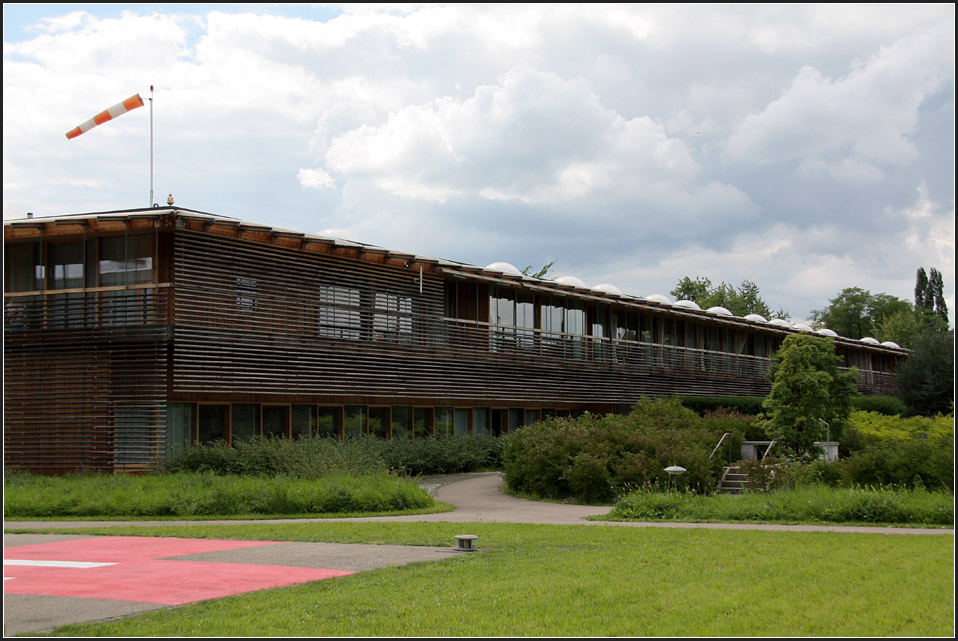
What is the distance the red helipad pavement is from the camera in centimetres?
952

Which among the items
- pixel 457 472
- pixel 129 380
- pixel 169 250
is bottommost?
pixel 457 472

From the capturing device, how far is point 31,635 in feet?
24.6

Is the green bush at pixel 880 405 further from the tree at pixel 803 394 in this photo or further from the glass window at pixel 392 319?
the glass window at pixel 392 319

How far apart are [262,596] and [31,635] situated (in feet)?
7.14

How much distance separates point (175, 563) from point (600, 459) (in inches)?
463

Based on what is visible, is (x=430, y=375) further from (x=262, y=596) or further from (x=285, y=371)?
(x=262, y=596)

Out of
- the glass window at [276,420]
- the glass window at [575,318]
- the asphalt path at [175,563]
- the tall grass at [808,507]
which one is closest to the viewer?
the asphalt path at [175,563]

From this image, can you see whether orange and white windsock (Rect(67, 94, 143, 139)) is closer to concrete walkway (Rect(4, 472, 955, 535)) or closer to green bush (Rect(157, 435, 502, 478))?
green bush (Rect(157, 435, 502, 478))

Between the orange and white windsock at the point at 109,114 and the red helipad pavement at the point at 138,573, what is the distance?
14974 millimetres

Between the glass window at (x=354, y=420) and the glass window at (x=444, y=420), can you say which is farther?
the glass window at (x=444, y=420)

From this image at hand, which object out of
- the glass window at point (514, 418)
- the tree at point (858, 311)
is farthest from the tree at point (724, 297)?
the glass window at point (514, 418)

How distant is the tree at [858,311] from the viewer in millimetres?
91312

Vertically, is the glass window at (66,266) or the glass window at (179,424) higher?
the glass window at (66,266)

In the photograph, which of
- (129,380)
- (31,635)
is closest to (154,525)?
(129,380)
